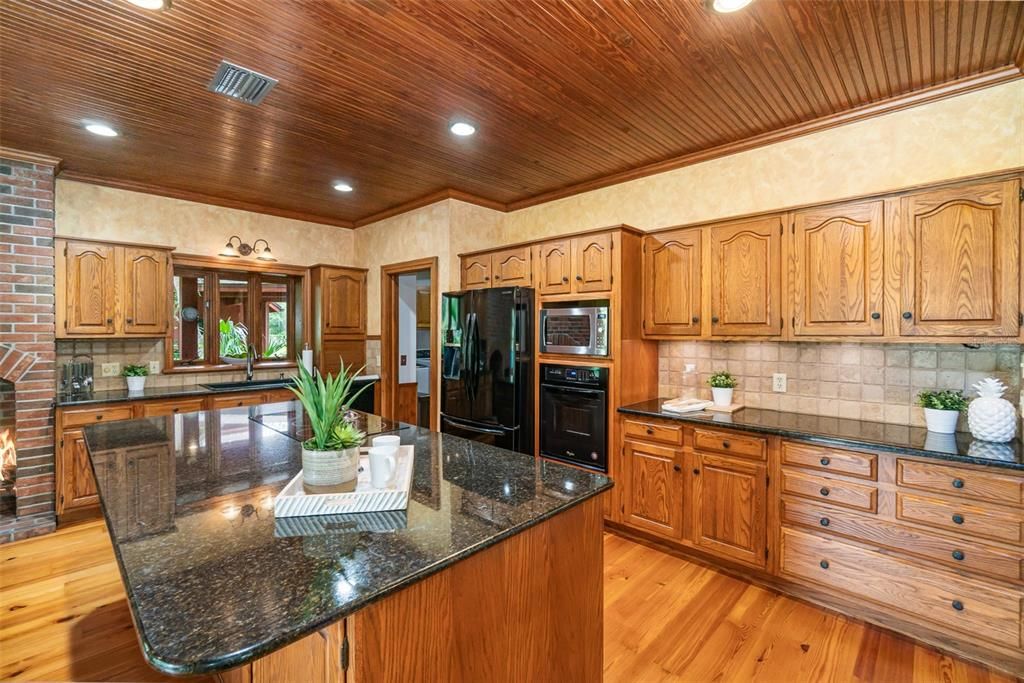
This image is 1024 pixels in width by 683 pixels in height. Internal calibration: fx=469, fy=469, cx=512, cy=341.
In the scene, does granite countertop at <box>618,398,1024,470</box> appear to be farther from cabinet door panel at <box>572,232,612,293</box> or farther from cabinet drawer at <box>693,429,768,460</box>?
cabinet door panel at <box>572,232,612,293</box>

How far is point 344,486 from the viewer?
144 cm

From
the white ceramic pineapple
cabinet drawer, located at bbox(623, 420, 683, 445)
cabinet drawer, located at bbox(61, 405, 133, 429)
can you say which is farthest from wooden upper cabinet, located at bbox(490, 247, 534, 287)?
cabinet drawer, located at bbox(61, 405, 133, 429)

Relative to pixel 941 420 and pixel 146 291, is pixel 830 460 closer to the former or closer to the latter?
pixel 941 420

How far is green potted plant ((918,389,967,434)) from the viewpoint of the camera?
91.4 inches

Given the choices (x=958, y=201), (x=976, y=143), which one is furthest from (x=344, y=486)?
(x=976, y=143)

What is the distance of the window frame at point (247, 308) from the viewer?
433 centimetres

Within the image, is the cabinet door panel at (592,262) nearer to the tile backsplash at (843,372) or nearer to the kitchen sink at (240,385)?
the tile backsplash at (843,372)

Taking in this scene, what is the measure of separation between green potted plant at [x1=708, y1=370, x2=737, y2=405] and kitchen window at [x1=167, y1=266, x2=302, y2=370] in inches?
165

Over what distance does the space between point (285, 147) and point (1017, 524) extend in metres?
4.38

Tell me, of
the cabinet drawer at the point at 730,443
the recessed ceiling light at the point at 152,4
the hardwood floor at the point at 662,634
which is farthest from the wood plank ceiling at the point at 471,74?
the hardwood floor at the point at 662,634

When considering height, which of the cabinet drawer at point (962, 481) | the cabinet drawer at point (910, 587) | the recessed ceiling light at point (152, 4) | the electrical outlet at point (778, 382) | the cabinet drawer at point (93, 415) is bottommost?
the cabinet drawer at point (910, 587)

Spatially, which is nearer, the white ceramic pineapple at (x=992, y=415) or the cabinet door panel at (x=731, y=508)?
the white ceramic pineapple at (x=992, y=415)

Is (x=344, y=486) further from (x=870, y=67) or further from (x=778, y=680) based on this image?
(x=870, y=67)

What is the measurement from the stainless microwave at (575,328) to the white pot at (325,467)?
210 cm
